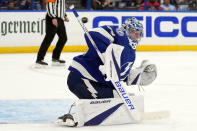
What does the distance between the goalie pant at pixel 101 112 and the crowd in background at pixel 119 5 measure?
5677mm

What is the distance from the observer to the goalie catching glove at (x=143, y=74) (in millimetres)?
3674

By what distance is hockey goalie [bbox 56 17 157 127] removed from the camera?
342 cm

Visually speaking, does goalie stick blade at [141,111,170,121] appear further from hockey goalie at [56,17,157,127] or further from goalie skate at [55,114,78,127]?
goalie skate at [55,114,78,127]

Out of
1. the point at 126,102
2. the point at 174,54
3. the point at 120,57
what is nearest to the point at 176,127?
the point at 126,102

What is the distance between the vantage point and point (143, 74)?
12.2ft

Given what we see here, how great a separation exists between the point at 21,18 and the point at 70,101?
15.0 feet

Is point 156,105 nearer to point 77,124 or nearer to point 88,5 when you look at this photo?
point 77,124

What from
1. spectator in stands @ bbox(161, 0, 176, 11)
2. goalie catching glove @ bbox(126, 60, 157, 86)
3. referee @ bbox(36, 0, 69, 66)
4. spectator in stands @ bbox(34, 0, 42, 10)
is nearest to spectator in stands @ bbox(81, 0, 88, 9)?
spectator in stands @ bbox(34, 0, 42, 10)

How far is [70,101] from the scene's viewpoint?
4.52 metres

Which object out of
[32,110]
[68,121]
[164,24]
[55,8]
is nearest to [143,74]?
[68,121]

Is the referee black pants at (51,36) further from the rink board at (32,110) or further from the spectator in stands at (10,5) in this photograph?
the rink board at (32,110)

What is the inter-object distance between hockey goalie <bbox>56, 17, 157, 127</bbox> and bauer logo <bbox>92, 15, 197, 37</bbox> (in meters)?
5.77

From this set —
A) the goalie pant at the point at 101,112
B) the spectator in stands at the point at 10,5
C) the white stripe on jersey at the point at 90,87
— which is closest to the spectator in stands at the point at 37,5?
the spectator in stands at the point at 10,5

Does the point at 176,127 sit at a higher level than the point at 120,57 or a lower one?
lower
